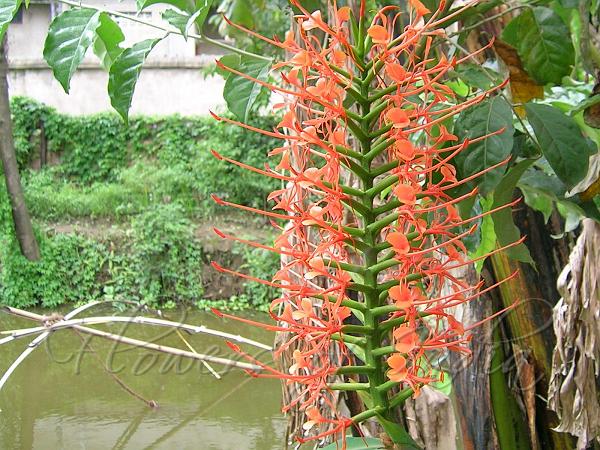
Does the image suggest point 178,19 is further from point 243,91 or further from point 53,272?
point 53,272

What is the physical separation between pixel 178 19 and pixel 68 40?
9 centimetres

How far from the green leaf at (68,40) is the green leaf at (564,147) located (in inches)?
13.6

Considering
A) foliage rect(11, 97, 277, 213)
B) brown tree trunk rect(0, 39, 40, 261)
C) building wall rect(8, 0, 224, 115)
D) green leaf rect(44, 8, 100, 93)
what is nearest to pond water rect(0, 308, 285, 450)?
brown tree trunk rect(0, 39, 40, 261)

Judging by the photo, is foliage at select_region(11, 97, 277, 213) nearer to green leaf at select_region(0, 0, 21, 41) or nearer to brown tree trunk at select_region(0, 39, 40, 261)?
brown tree trunk at select_region(0, 39, 40, 261)

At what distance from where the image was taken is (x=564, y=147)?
1.81 ft

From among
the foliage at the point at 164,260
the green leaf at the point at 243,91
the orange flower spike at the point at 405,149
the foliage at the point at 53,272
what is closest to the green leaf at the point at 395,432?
the orange flower spike at the point at 405,149

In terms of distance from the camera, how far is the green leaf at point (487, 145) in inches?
21.4

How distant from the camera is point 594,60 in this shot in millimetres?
673

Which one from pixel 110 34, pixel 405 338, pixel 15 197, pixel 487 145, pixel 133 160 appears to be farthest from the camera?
pixel 133 160

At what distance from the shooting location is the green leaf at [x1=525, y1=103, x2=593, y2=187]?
0.55 meters

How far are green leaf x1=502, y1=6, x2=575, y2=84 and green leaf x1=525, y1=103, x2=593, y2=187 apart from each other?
0.11 metres

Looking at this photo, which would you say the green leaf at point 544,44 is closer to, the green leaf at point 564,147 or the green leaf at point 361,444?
the green leaf at point 564,147

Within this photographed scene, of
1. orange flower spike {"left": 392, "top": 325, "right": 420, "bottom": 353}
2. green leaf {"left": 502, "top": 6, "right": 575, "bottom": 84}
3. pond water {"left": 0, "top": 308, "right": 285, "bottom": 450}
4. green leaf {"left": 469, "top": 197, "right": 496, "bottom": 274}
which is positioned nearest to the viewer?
orange flower spike {"left": 392, "top": 325, "right": 420, "bottom": 353}

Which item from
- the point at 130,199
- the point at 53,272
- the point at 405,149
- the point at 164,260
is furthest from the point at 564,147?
the point at 130,199
